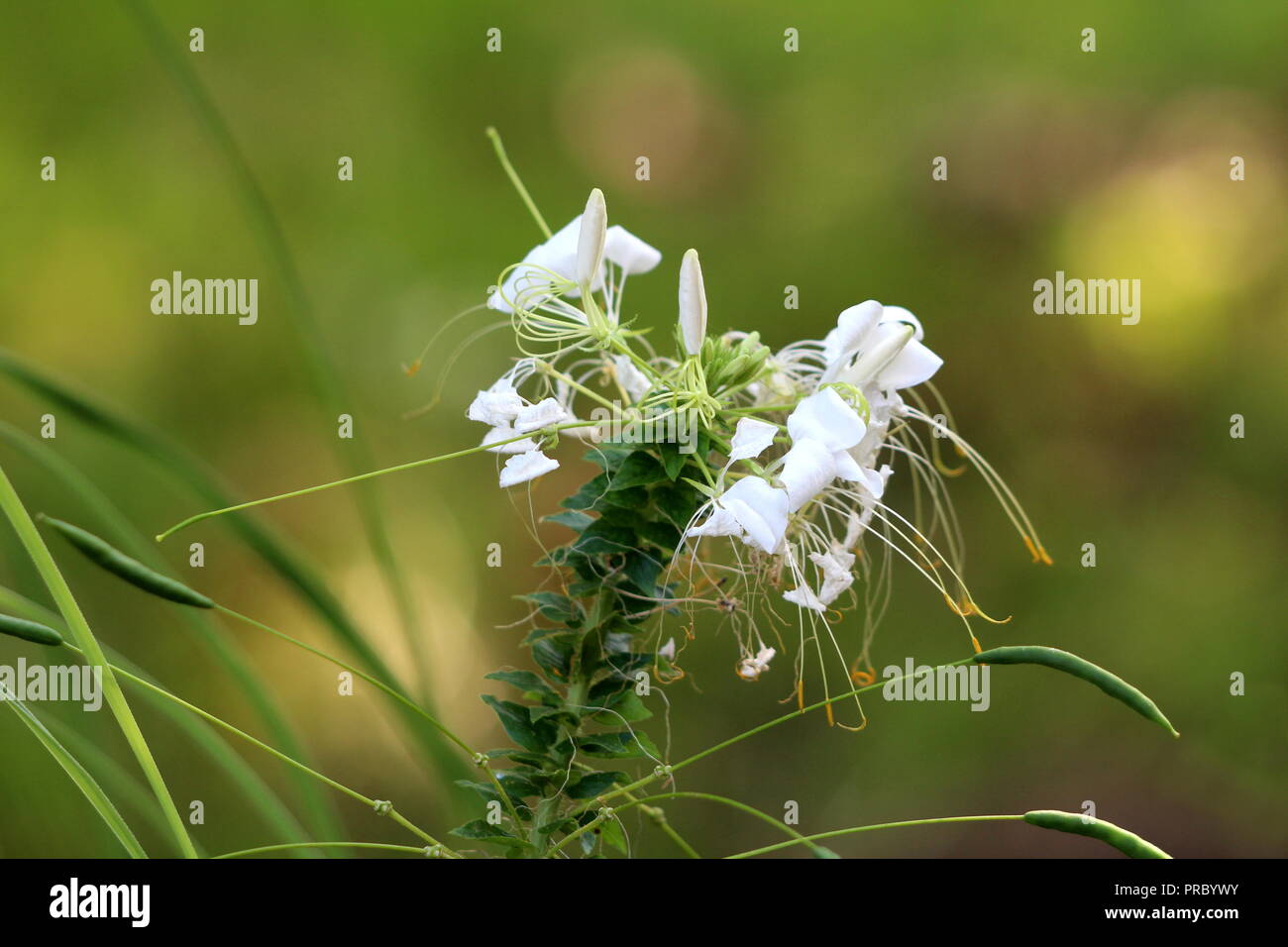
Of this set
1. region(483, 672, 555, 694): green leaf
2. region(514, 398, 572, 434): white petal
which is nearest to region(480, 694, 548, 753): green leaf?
region(483, 672, 555, 694): green leaf

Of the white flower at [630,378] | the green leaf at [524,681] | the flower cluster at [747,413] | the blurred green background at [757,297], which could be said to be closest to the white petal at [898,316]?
the flower cluster at [747,413]

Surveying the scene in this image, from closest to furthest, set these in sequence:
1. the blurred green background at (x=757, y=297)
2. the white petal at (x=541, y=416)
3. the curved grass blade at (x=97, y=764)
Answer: the white petal at (x=541, y=416)
the curved grass blade at (x=97, y=764)
the blurred green background at (x=757, y=297)

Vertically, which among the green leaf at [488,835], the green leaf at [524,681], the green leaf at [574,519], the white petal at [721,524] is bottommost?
the green leaf at [488,835]

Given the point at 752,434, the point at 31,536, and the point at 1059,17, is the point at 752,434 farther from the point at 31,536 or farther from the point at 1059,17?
the point at 1059,17

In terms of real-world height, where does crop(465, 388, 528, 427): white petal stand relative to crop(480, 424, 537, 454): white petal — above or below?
above

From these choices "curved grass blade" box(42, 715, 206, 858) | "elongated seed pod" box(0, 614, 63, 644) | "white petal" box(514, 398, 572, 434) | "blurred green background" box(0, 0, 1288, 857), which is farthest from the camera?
"blurred green background" box(0, 0, 1288, 857)

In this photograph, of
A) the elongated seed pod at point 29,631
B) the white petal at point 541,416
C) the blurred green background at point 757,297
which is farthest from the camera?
the blurred green background at point 757,297

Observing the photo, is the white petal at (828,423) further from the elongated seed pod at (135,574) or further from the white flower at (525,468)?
the elongated seed pod at (135,574)

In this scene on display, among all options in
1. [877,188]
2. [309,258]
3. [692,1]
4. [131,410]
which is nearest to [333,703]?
[131,410]

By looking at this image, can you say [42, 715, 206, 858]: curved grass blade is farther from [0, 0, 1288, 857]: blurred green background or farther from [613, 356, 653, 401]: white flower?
[0, 0, 1288, 857]: blurred green background
